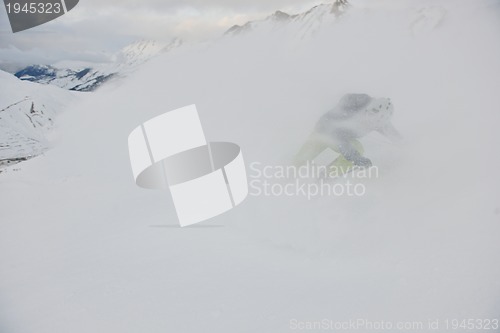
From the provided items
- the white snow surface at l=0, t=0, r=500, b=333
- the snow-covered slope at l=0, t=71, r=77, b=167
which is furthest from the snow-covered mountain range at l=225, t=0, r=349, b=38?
the snow-covered slope at l=0, t=71, r=77, b=167

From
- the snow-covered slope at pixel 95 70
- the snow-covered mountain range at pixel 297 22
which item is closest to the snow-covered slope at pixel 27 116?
the snow-covered slope at pixel 95 70

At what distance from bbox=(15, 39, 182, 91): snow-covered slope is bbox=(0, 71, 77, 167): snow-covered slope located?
0.04 meters

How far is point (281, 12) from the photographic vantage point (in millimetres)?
1825

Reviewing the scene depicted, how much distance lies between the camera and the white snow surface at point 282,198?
1.80m

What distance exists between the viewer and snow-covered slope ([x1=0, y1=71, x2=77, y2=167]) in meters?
1.85

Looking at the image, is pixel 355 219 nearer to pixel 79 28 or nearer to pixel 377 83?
pixel 377 83

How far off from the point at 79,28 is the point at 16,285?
1369mm

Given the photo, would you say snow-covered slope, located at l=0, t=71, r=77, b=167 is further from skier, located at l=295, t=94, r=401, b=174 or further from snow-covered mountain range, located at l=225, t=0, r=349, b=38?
skier, located at l=295, t=94, r=401, b=174

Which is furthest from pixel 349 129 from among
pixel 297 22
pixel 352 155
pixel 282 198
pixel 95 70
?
pixel 95 70

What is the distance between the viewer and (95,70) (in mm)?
1855

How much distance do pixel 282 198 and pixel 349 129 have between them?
0.51 m

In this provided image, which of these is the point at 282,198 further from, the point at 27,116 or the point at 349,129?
the point at 27,116

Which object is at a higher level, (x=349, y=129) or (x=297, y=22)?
(x=297, y=22)

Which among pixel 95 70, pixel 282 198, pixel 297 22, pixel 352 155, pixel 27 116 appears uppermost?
pixel 297 22
